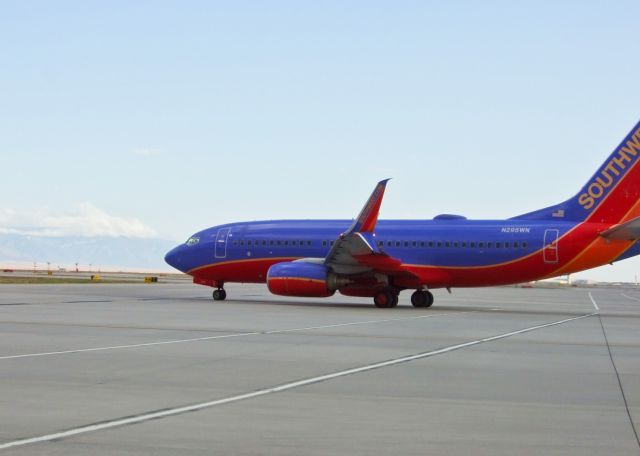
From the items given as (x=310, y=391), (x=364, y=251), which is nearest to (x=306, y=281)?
(x=364, y=251)

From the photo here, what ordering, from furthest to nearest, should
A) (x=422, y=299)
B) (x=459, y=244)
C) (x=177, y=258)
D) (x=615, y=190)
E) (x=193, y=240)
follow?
(x=177, y=258), (x=193, y=240), (x=422, y=299), (x=459, y=244), (x=615, y=190)

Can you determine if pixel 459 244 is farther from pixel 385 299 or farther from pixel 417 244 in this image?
pixel 385 299

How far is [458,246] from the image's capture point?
37.4m

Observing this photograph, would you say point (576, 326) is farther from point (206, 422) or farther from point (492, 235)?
point (206, 422)

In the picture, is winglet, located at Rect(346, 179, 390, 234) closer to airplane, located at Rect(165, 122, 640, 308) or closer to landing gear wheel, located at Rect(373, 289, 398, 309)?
airplane, located at Rect(165, 122, 640, 308)

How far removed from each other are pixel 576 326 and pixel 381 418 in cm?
1956

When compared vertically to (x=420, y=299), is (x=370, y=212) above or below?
above

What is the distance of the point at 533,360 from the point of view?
16703 millimetres

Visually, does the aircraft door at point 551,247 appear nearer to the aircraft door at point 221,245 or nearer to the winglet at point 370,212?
the winglet at point 370,212

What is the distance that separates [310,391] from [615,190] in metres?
26.6

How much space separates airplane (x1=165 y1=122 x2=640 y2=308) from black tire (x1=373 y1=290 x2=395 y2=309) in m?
0.04

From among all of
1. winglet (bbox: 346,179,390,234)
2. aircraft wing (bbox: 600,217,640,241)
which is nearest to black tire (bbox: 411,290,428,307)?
winglet (bbox: 346,179,390,234)

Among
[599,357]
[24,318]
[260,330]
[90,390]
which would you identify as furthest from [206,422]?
[24,318]

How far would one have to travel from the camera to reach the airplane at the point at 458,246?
116ft
